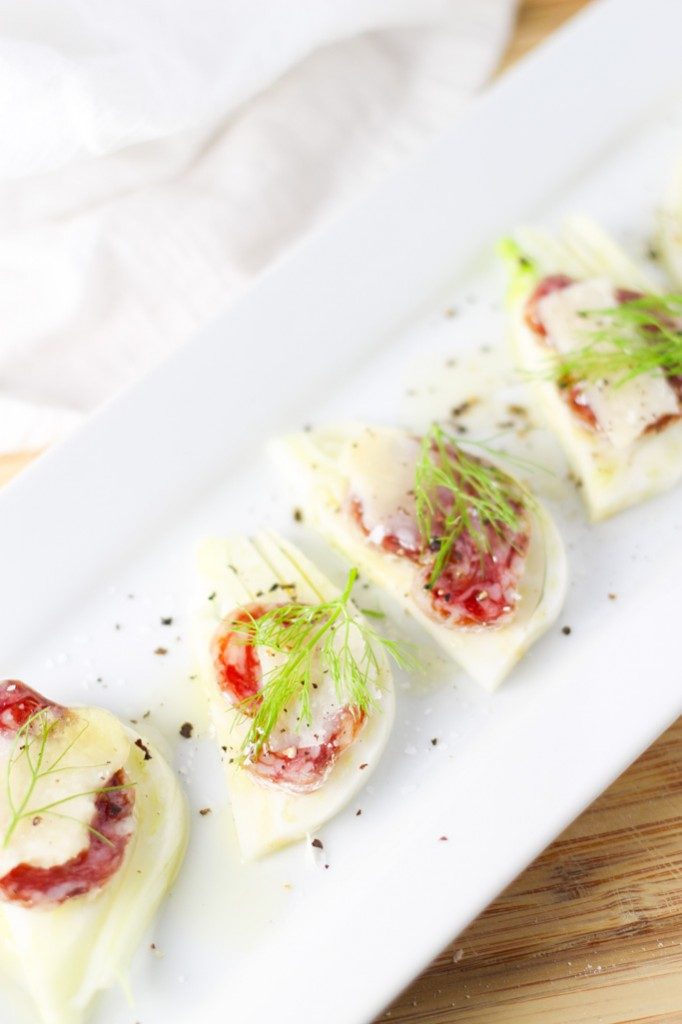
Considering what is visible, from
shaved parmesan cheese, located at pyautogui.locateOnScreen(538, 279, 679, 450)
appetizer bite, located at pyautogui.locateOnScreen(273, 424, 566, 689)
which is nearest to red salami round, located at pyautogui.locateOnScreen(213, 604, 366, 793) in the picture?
appetizer bite, located at pyautogui.locateOnScreen(273, 424, 566, 689)

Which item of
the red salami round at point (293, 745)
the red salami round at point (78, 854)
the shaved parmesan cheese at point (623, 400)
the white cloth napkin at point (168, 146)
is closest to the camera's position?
the red salami round at point (78, 854)

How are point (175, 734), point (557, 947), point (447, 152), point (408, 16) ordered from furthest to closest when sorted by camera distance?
point (408, 16) < point (447, 152) < point (175, 734) < point (557, 947)

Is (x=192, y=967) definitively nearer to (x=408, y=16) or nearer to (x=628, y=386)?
(x=628, y=386)

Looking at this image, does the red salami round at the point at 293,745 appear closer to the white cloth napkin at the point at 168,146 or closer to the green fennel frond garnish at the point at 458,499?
the green fennel frond garnish at the point at 458,499

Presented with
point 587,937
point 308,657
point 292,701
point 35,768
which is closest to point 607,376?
point 308,657

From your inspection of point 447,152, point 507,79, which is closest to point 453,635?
point 447,152

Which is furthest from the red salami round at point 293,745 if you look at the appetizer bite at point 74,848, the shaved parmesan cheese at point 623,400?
the shaved parmesan cheese at point 623,400

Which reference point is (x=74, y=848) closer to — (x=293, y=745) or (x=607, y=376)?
(x=293, y=745)

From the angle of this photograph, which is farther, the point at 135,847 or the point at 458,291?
the point at 458,291
